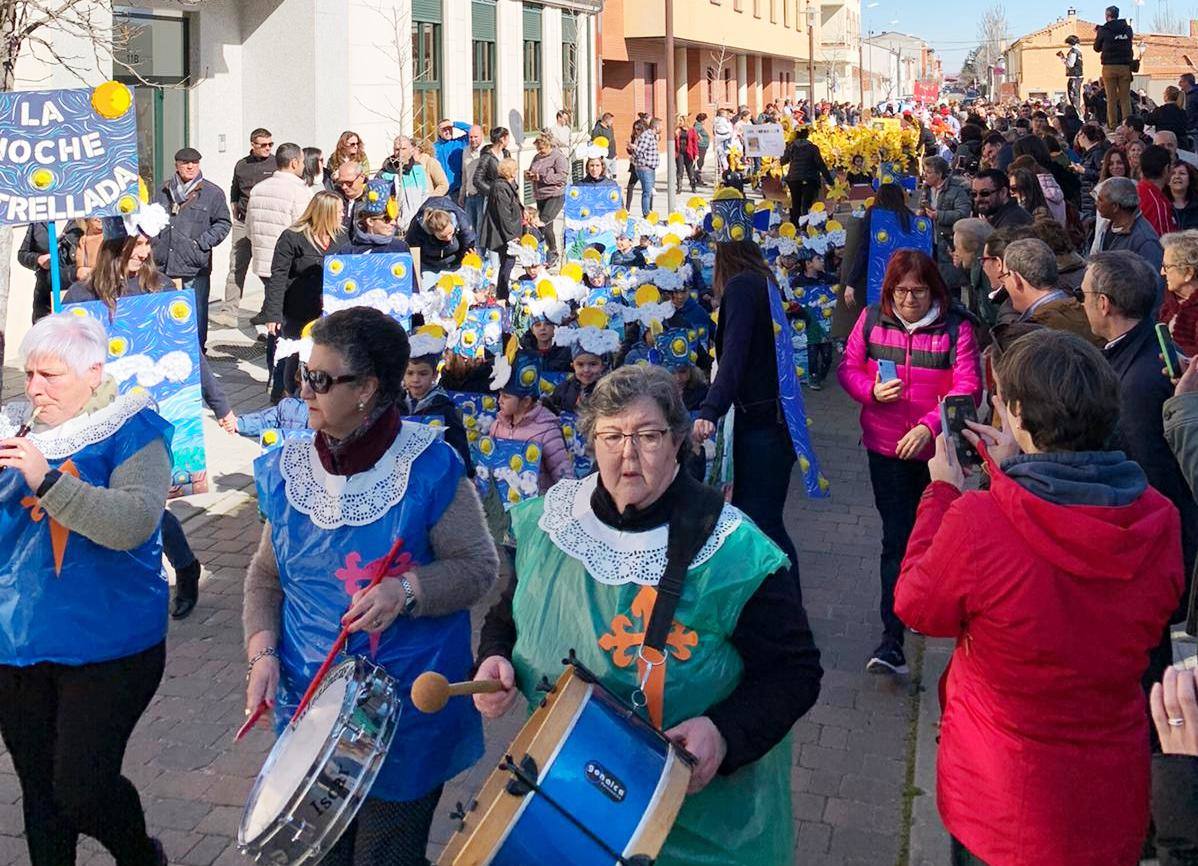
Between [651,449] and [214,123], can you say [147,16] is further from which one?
[651,449]

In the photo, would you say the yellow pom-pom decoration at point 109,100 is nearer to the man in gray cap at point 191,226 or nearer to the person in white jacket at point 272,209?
the man in gray cap at point 191,226

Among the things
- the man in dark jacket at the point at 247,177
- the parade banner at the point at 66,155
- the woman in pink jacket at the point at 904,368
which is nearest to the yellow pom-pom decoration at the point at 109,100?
the parade banner at the point at 66,155

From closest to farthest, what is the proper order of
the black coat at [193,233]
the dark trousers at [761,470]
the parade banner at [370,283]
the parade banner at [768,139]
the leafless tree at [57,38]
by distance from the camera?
the dark trousers at [761,470] → the parade banner at [370,283] → the leafless tree at [57,38] → the black coat at [193,233] → the parade banner at [768,139]

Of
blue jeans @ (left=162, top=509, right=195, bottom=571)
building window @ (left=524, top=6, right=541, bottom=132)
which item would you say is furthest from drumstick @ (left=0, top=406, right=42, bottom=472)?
building window @ (left=524, top=6, right=541, bottom=132)

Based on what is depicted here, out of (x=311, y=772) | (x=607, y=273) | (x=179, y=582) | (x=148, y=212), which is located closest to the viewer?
(x=311, y=772)

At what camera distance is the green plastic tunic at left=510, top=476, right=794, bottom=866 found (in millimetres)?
2945

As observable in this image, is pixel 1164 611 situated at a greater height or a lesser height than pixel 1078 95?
lesser

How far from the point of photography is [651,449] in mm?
3062

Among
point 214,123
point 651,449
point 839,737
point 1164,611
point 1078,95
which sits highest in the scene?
point 1078,95

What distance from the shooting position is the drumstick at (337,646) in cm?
327

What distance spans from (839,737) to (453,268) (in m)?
6.26

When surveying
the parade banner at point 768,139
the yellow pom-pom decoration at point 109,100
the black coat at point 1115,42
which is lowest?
the yellow pom-pom decoration at point 109,100

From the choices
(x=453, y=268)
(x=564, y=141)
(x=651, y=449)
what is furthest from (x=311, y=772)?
(x=564, y=141)

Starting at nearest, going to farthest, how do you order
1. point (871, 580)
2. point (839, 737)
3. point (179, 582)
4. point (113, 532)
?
1. point (113, 532)
2. point (839, 737)
3. point (179, 582)
4. point (871, 580)
